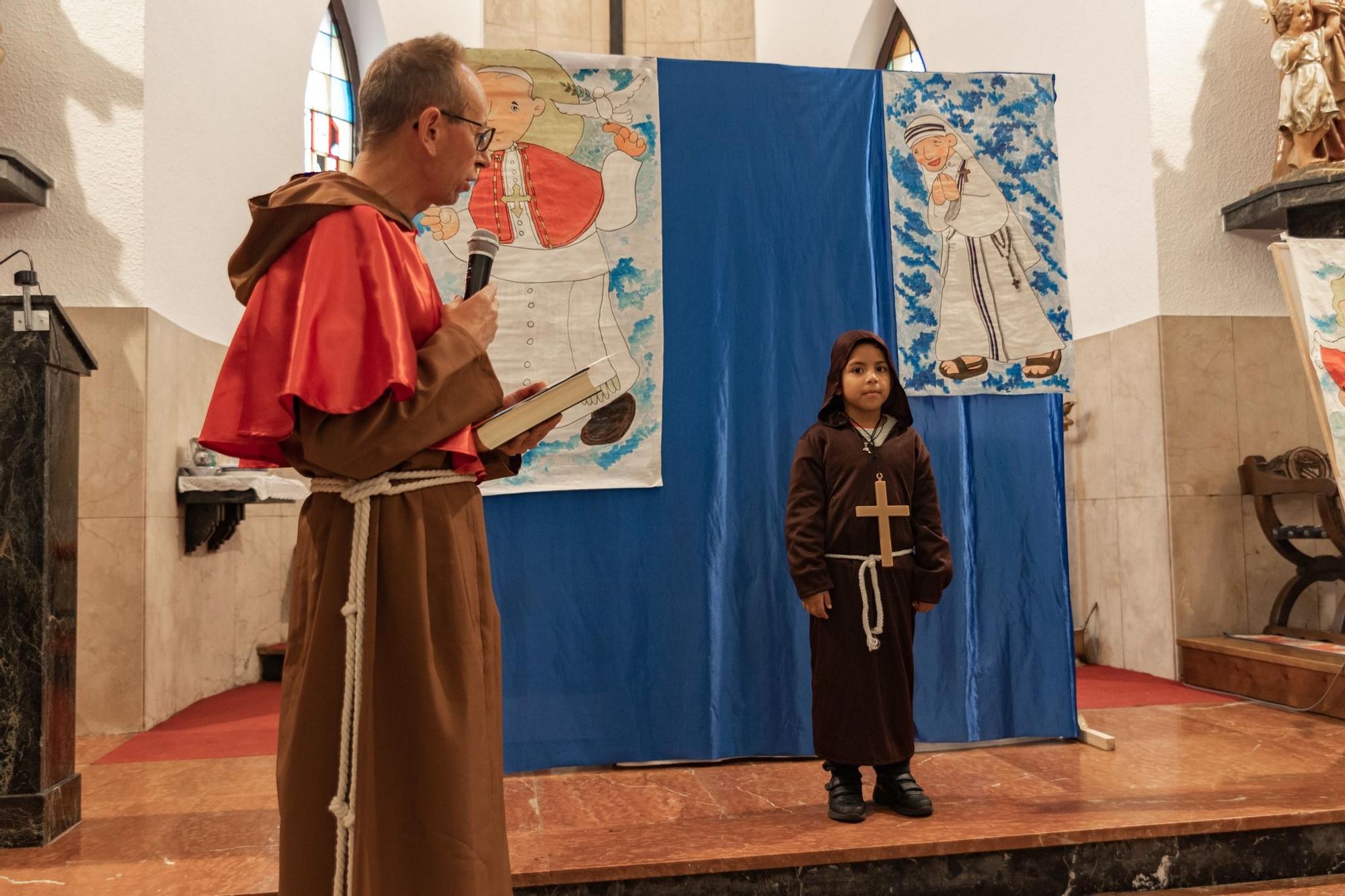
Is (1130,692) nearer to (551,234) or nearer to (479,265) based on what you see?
(551,234)

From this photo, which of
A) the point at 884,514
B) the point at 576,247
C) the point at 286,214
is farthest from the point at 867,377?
the point at 286,214

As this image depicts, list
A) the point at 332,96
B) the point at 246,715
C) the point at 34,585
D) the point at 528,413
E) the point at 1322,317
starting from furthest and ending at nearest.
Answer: the point at 332,96 < the point at 246,715 < the point at 1322,317 < the point at 34,585 < the point at 528,413

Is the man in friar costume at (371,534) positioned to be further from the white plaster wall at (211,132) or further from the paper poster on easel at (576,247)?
the white plaster wall at (211,132)

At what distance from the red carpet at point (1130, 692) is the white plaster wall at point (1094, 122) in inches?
77.1

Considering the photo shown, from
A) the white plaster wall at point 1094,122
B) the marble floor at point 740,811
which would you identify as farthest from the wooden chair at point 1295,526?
the marble floor at point 740,811

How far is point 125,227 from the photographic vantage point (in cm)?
481

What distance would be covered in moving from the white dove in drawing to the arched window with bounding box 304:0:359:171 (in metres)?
4.33

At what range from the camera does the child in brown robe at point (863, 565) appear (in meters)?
3.18

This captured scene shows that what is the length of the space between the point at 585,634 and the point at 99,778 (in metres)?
1.87

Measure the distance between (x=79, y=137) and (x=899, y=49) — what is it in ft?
20.8

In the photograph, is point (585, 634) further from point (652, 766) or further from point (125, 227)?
point (125, 227)

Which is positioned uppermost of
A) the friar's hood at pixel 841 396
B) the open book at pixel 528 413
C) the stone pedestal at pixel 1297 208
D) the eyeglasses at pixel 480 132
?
the stone pedestal at pixel 1297 208

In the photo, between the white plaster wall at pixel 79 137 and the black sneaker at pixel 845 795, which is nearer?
the black sneaker at pixel 845 795

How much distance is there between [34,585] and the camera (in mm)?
3080
